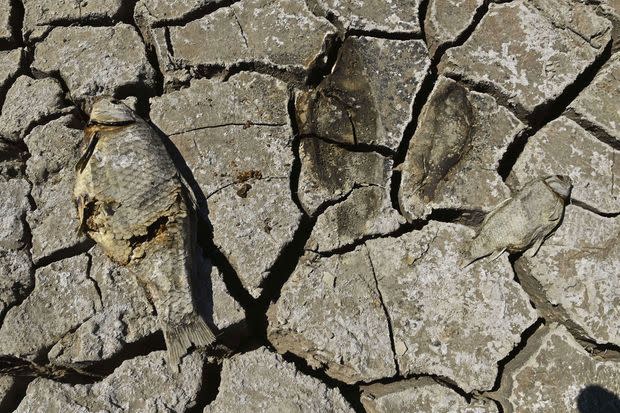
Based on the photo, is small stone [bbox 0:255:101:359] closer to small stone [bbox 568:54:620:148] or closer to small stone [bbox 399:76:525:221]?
small stone [bbox 399:76:525:221]

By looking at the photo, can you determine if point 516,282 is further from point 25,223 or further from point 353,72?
point 25,223

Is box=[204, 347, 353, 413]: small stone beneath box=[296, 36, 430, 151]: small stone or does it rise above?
beneath

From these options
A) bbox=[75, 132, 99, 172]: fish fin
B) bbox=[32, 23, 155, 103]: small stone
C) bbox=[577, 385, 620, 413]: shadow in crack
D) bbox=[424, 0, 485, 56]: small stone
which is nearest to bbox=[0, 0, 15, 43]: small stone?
bbox=[32, 23, 155, 103]: small stone

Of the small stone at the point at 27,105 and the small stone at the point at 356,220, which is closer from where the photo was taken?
the small stone at the point at 356,220

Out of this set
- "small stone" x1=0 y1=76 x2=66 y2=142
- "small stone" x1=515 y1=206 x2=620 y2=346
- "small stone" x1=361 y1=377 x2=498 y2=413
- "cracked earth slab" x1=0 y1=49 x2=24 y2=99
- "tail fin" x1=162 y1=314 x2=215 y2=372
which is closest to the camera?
"tail fin" x1=162 y1=314 x2=215 y2=372

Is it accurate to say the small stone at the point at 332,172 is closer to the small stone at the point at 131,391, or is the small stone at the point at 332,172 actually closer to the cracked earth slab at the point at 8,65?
the small stone at the point at 131,391

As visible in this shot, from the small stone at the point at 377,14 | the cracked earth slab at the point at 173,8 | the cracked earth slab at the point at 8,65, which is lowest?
the cracked earth slab at the point at 8,65

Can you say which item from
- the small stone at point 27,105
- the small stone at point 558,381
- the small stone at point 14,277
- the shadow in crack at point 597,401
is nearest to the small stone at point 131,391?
the small stone at point 14,277

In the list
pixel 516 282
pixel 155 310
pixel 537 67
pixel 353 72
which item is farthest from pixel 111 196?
pixel 537 67
